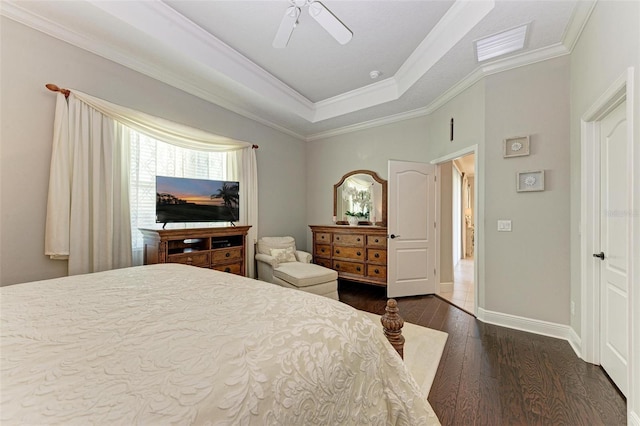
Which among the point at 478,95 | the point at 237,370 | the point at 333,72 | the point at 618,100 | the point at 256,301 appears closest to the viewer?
the point at 237,370

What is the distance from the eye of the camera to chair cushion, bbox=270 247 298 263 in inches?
148

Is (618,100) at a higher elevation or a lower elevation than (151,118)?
lower

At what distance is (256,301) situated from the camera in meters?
1.16

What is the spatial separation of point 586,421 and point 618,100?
203 centimetres

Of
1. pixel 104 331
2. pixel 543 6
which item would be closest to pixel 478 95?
pixel 543 6

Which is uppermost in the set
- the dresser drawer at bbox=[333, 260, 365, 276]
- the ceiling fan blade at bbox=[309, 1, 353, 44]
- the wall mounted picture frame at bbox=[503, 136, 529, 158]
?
the ceiling fan blade at bbox=[309, 1, 353, 44]

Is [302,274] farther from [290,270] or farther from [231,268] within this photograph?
[231,268]

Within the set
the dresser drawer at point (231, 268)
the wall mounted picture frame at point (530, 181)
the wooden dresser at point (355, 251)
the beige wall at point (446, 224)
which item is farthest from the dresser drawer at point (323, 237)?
the wall mounted picture frame at point (530, 181)

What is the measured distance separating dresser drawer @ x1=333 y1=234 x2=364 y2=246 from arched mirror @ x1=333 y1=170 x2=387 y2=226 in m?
0.39

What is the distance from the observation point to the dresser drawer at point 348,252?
4016 millimetres

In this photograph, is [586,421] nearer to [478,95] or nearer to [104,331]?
[104,331]

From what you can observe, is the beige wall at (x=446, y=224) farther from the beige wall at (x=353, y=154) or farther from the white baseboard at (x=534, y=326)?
the white baseboard at (x=534, y=326)

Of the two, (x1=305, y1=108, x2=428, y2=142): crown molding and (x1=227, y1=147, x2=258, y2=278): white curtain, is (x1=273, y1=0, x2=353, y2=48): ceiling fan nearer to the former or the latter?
(x1=227, y1=147, x2=258, y2=278): white curtain

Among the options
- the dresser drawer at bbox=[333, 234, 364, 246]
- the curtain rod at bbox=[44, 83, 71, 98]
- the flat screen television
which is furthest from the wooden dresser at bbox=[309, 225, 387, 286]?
the curtain rod at bbox=[44, 83, 71, 98]
